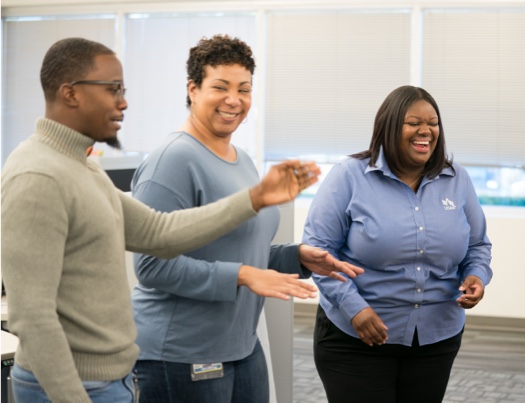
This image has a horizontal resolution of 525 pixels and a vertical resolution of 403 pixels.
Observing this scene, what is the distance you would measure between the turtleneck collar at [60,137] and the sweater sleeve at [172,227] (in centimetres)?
17

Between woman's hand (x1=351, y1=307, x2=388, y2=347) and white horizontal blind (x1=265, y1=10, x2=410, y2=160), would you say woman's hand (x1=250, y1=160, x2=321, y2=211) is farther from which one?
white horizontal blind (x1=265, y1=10, x2=410, y2=160)

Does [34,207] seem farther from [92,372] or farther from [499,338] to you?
[499,338]

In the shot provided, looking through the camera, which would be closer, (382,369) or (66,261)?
(66,261)

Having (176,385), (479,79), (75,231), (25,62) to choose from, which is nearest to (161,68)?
(25,62)

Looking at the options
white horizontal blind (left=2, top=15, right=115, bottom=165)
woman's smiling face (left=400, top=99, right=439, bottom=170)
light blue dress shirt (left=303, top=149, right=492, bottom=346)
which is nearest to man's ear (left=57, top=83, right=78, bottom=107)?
light blue dress shirt (left=303, top=149, right=492, bottom=346)

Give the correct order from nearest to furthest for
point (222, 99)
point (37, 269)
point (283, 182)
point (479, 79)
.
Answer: point (37, 269) → point (283, 182) → point (222, 99) → point (479, 79)

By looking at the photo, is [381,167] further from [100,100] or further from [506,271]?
[506,271]

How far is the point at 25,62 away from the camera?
7602mm

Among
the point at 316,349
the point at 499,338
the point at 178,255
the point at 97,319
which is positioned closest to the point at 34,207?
the point at 97,319

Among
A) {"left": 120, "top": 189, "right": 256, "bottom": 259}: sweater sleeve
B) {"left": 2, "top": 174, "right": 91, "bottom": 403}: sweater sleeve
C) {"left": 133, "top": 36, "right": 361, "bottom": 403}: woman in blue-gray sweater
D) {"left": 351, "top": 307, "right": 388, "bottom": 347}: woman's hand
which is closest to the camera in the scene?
{"left": 2, "top": 174, "right": 91, "bottom": 403}: sweater sleeve

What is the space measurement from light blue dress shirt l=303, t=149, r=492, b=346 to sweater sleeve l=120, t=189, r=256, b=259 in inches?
31.6

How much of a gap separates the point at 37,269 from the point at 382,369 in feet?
4.21

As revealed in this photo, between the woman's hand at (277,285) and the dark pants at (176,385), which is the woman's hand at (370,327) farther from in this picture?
the woman's hand at (277,285)

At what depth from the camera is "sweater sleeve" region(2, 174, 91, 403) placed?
48.9 inches
